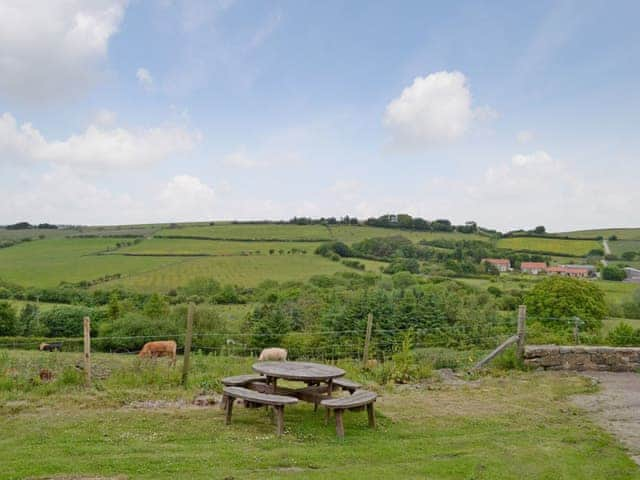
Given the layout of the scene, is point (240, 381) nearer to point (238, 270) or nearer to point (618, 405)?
point (618, 405)

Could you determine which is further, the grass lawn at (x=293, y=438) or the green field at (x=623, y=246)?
the green field at (x=623, y=246)

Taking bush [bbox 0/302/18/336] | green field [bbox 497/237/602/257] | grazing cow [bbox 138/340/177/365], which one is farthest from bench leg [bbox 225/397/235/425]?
green field [bbox 497/237/602/257]

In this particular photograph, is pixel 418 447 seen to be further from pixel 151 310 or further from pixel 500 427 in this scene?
pixel 151 310

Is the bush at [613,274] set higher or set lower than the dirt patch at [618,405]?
lower

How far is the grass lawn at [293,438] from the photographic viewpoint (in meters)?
5.41

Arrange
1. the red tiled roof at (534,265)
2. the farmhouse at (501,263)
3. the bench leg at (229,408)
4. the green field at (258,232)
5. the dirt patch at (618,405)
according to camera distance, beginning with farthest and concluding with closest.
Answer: the green field at (258,232) < the farmhouse at (501,263) < the red tiled roof at (534,265) < the bench leg at (229,408) < the dirt patch at (618,405)

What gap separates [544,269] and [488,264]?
708 cm

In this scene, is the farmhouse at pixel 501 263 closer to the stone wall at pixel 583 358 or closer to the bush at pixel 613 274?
the bush at pixel 613 274

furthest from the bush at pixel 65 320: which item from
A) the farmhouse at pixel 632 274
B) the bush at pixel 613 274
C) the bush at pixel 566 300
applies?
the farmhouse at pixel 632 274

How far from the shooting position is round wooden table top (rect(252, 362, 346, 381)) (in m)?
7.50

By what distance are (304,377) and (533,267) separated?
61149 millimetres

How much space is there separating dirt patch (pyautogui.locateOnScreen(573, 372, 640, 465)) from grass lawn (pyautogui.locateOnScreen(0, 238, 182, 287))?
64638 millimetres

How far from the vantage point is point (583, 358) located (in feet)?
40.1

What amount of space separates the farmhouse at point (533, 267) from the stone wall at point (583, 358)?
5208 cm
